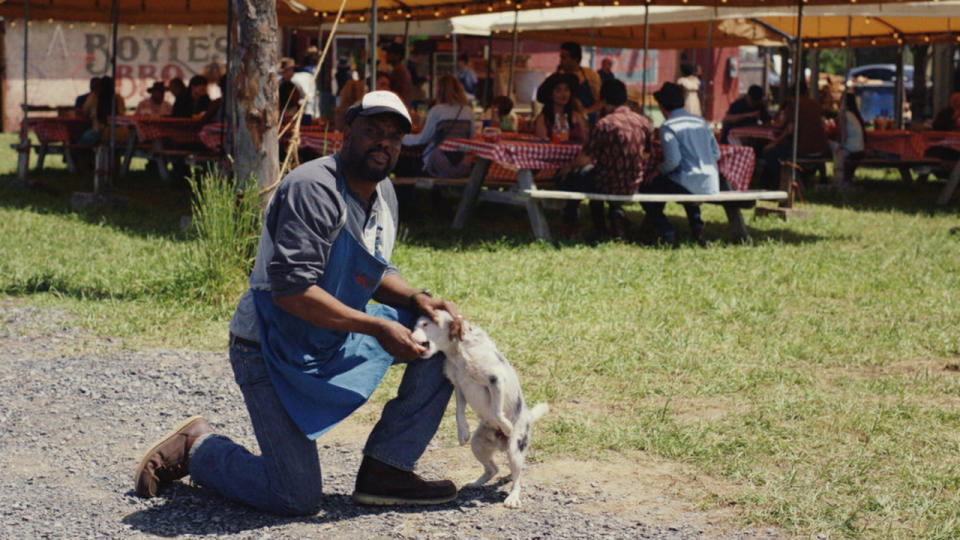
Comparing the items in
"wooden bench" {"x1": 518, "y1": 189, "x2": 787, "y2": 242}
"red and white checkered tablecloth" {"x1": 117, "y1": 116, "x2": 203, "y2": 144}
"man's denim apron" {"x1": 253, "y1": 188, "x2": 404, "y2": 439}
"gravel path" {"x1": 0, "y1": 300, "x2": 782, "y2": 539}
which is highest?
"red and white checkered tablecloth" {"x1": 117, "y1": 116, "x2": 203, "y2": 144}

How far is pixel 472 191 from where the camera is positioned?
34.5 ft

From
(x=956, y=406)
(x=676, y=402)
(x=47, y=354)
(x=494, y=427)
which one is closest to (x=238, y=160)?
(x=47, y=354)

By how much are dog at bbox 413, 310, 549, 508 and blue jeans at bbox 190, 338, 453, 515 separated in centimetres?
6

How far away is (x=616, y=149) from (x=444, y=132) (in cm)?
198

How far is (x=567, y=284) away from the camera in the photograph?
7895 millimetres

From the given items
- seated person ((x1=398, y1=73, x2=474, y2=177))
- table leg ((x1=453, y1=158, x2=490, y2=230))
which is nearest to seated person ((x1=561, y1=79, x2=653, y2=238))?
table leg ((x1=453, y1=158, x2=490, y2=230))

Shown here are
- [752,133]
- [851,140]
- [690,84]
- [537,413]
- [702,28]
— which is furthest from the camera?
[702,28]

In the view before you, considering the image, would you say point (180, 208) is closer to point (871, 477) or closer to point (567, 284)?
point (567, 284)

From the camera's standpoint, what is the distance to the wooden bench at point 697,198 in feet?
31.6

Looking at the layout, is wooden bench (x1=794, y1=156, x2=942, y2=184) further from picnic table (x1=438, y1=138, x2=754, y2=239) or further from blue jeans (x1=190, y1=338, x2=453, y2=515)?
blue jeans (x1=190, y1=338, x2=453, y2=515)

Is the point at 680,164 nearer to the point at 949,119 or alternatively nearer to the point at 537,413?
the point at 537,413

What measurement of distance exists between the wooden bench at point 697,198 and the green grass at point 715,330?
332 mm

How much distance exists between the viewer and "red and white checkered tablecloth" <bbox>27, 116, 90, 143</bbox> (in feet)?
46.1

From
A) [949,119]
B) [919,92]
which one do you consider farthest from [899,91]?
[949,119]
